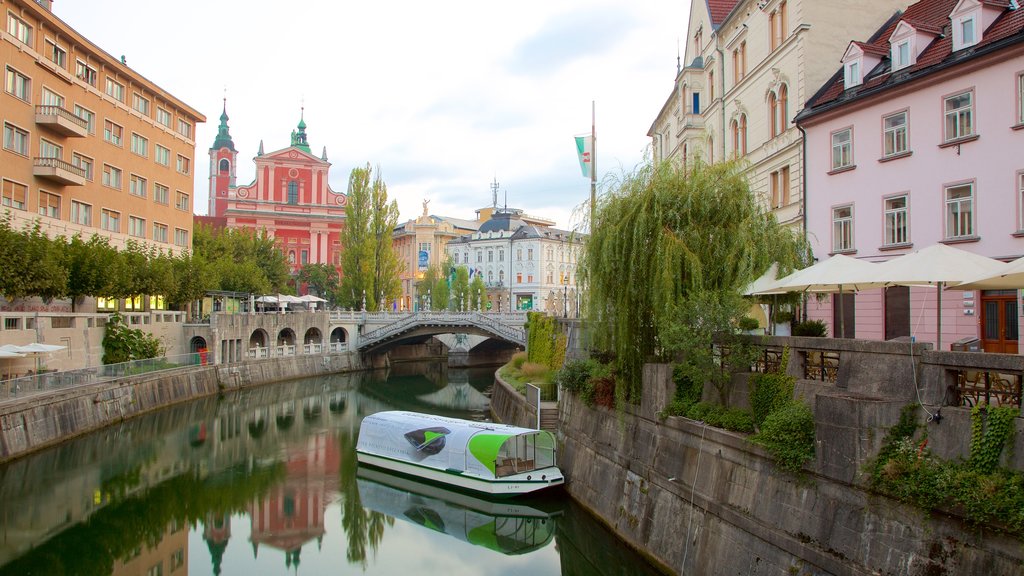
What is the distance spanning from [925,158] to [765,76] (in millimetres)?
9164

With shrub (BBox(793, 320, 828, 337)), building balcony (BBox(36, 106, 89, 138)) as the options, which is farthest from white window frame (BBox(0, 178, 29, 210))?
shrub (BBox(793, 320, 828, 337))

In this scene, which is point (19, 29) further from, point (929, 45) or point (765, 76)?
point (929, 45)

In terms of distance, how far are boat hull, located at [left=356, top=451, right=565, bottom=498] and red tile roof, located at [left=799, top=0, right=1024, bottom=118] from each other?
1460 cm

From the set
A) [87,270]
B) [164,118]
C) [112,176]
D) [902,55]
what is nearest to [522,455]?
[902,55]

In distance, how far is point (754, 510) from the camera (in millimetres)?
13289

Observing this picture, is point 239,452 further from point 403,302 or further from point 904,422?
point 403,302

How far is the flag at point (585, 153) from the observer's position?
3072 centimetres

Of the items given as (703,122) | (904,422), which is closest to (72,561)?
(904,422)

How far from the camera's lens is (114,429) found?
108 ft

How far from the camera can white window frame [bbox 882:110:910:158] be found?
21531 mm

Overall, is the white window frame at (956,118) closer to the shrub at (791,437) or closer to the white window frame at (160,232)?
the shrub at (791,437)

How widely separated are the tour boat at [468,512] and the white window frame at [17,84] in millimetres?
26084

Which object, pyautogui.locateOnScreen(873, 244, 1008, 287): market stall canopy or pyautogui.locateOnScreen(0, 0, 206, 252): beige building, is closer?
pyautogui.locateOnScreen(873, 244, 1008, 287): market stall canopy

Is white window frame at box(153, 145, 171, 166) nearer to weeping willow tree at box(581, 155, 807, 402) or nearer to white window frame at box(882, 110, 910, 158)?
weeping willow tree at box(581, 155, 807, 402)
